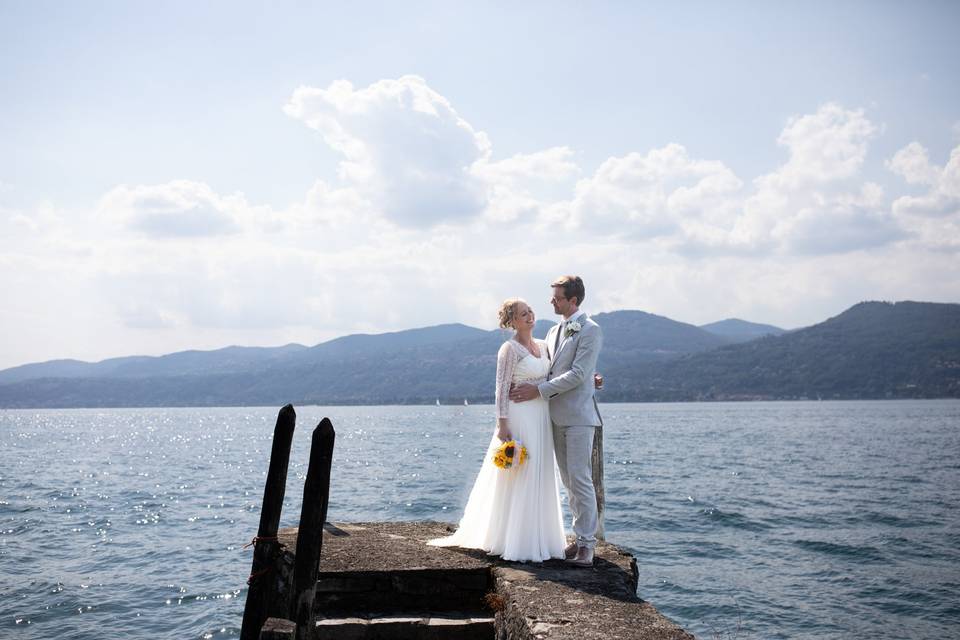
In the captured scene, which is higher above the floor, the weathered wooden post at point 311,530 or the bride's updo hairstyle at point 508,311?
the bride's updo hairstyle at point 508,311

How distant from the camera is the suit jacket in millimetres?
7676

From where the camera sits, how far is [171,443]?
270ft

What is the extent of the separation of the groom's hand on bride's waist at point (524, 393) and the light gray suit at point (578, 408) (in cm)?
15

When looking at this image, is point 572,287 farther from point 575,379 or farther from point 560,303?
point 575,379

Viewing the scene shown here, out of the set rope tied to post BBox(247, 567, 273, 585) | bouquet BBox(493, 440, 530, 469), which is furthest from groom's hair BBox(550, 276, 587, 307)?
rope tied to post BBox(247, 567, 273, 585)

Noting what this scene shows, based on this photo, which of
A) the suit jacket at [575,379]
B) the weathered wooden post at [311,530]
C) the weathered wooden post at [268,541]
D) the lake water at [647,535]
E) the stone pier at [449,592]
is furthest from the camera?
the lake water at [647,535]

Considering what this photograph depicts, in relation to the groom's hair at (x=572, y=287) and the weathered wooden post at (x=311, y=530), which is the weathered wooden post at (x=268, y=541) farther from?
the groom's hair at (x=572, y=287)

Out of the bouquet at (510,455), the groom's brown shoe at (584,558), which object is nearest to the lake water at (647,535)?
the groom's brown shoe at (584,558)

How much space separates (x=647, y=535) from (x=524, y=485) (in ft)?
55.3

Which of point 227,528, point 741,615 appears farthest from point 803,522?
point 227,528

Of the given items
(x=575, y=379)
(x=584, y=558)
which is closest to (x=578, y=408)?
(x=575, y=379)

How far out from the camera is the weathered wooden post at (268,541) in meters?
6.38

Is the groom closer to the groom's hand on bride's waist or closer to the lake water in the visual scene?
the groom's hand on bride's waist

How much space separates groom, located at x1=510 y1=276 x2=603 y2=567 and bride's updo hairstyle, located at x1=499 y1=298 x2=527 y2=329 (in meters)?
0.42
